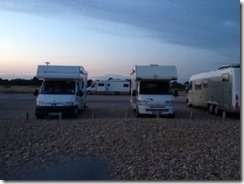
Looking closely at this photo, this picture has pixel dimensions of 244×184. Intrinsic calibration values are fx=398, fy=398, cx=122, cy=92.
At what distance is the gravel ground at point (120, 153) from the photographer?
789cm

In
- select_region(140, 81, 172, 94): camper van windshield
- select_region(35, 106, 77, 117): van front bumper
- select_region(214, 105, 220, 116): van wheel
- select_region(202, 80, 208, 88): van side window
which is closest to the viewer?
select_region(35, 106, 77, 117): van front bumper

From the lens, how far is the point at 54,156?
917 cm

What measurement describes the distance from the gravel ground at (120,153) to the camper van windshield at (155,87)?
300 inches

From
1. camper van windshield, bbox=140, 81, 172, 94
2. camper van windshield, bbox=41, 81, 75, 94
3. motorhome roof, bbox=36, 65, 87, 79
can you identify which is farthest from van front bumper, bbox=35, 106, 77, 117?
camper van windshield, bbox=140, 81, 172, 94

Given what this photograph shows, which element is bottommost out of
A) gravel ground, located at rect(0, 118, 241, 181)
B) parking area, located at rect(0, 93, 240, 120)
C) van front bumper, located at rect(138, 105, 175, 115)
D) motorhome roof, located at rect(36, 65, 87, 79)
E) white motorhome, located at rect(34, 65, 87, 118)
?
gravel ground, located at rect(0, 118, 241, 181)

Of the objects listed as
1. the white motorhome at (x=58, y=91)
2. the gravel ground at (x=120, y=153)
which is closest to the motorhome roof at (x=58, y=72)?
the white motorhome at (x=58, y=91)

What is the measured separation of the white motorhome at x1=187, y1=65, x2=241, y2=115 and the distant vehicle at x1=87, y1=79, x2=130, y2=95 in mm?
28361

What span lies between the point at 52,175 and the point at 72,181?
71 centimetres

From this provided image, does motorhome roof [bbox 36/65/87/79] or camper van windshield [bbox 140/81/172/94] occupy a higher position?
motorhome roof [bbox 36/65/87/79]

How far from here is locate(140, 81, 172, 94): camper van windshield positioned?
20.7 metres

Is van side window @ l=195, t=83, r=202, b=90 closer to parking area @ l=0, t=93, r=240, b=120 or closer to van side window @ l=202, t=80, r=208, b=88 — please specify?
van side window @ l=202, t=80, r=208, b=88

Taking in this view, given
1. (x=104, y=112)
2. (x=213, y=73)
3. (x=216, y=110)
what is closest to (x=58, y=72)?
(x=104, y=112)

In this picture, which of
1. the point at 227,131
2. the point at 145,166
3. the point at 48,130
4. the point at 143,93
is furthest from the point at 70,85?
the point at 145,166

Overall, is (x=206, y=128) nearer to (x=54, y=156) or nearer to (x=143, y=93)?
(x=54, y=156)
